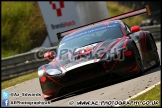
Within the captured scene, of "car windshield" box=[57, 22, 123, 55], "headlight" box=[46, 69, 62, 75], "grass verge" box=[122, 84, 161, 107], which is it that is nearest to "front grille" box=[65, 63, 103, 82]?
"headlight" box=[46, 69, 62, 75]

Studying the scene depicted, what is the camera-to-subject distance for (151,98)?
18.7 ft

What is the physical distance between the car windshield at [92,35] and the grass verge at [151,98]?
1.99 meters

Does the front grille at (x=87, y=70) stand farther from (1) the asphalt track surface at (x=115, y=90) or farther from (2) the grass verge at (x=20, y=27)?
(2) the grass verge at (x=20, y=27)

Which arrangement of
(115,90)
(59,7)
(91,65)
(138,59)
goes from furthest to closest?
(59,7) → (138,59) → (115,90) → (91,65)

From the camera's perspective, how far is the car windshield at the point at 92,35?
26.6 feet

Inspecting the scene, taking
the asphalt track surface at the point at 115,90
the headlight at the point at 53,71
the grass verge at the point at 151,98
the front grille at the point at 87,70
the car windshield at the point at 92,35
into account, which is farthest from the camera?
the car windshield at the point at 92,35

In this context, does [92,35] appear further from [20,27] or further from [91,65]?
[20,27]

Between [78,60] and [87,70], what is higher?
[78,60]

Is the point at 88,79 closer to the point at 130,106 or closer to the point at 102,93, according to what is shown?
the point at 102,93

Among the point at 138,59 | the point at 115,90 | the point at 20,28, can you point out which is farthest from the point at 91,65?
the point at 20,28

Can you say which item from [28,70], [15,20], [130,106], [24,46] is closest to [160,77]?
[130,106]

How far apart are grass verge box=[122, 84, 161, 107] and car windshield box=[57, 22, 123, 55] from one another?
6.54 ft

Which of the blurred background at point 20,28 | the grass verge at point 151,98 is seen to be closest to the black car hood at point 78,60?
the grass verge at point 151,98

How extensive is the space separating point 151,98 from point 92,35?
2.98 m
